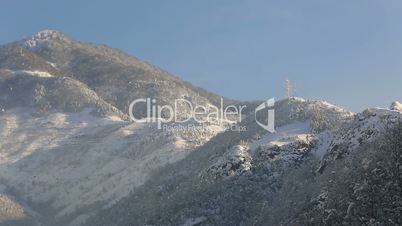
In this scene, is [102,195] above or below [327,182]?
below

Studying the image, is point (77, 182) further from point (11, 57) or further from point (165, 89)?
point (11, 57)

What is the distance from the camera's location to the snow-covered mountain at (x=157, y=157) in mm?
42812

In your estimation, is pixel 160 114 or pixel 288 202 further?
pixel 160 114

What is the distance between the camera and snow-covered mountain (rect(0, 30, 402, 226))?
42812 millimetres

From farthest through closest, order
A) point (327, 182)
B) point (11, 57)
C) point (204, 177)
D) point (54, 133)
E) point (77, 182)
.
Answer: point (11, 57) < point (54, 133) < point (77, 182) < point (204, 177) < point (327, 182)

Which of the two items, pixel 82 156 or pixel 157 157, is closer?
pixel 157 157

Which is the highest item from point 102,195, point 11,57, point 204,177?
point 11,57

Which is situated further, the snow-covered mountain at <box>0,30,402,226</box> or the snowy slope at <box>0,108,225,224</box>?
the snowy slope at <box>0,108,225,224</box>

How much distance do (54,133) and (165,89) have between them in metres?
33.4

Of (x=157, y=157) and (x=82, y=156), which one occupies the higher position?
(x=157, y=157)

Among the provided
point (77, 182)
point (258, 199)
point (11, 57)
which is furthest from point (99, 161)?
point (11, 57)

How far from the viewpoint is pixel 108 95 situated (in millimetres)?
127188

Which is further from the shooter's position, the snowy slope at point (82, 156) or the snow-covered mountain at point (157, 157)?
the snowy slope at point (82, 156)

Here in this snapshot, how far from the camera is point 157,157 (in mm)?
76688
